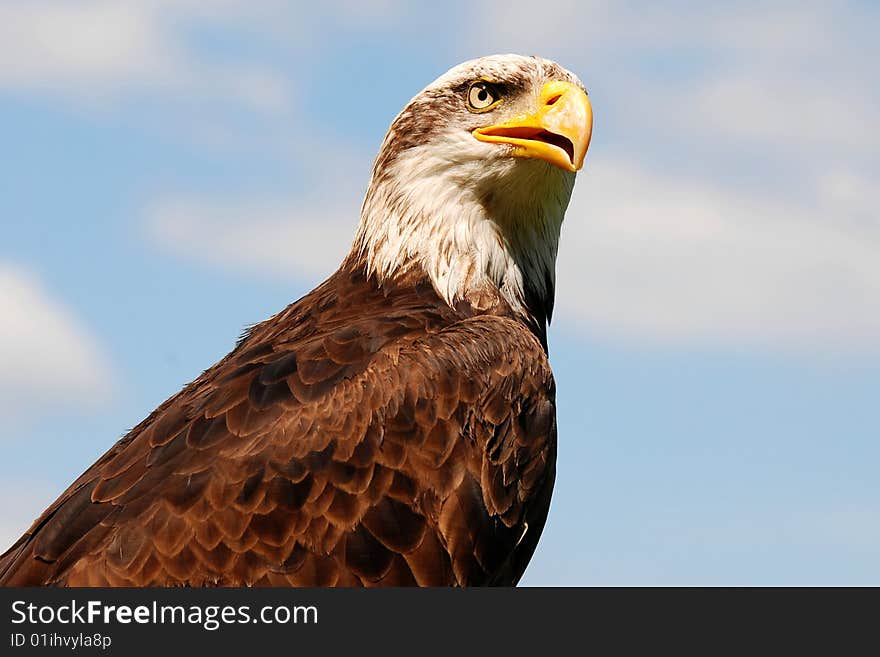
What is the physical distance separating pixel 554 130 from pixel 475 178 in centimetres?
63

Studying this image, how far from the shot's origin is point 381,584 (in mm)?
8422

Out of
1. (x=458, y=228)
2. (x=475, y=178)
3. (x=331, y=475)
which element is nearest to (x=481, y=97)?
(x=475, y=178)

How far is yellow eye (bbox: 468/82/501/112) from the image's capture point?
32.8 feet

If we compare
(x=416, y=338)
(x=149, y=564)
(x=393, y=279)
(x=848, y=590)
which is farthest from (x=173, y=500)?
(x=848, y=590)

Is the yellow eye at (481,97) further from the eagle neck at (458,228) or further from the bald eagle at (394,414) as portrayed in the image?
the eagle neck at (458,228)

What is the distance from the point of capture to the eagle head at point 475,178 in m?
9.88

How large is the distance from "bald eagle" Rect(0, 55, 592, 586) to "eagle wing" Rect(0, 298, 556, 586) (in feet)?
0.04

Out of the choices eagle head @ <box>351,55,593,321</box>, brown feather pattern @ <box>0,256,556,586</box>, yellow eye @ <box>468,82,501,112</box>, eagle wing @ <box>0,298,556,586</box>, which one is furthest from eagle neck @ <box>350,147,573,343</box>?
eagle wing @ <box>0,298,556,586</box>

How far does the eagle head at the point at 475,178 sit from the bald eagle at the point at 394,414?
0.5 inches

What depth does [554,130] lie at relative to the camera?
974 centimetres

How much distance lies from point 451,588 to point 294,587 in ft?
3.16

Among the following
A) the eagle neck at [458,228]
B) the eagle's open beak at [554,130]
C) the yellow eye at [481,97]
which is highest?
the yellow eye at [481,97]

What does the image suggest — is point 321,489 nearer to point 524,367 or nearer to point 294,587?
point 294,587

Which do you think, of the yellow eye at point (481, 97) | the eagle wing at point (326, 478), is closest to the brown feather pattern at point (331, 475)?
the eagle wing at point (326, 478)
